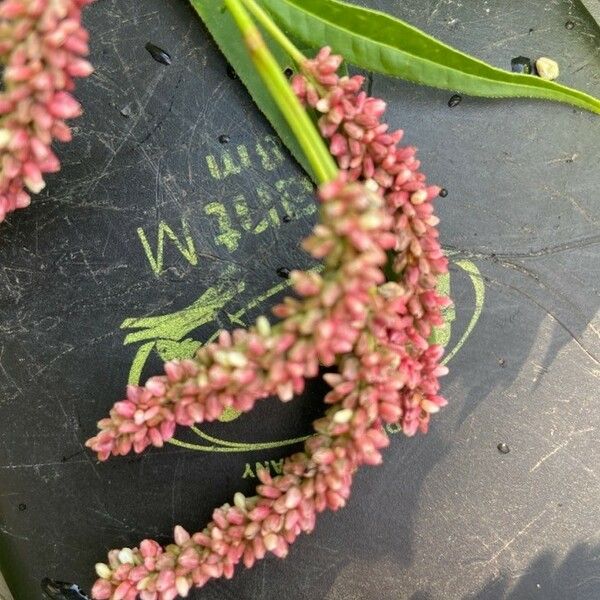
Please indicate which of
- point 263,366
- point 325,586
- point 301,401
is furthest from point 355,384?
point 325,586

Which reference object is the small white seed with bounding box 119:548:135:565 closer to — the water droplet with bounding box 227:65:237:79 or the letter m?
the letter m

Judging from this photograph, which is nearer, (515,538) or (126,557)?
(126,557)

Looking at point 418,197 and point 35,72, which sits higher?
point 35,72

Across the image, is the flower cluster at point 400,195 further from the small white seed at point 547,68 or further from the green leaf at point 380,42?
the small white seed at point 547,68

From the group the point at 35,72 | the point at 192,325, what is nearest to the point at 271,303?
the point at 192,325

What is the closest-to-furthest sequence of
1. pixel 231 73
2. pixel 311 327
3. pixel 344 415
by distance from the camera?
pixel 311 327, pixel 344 415, pixel 231 73

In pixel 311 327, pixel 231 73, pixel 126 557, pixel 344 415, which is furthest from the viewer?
pixel 231 73

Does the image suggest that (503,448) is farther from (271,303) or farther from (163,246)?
(163,246)
